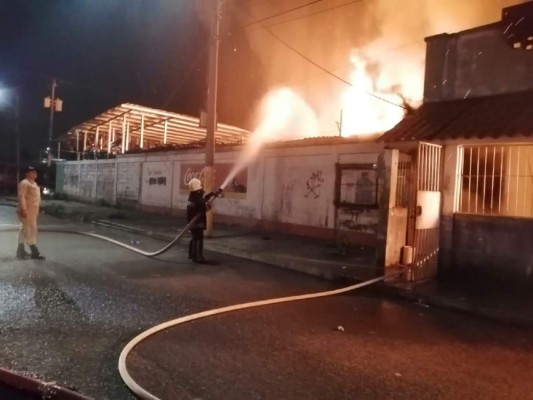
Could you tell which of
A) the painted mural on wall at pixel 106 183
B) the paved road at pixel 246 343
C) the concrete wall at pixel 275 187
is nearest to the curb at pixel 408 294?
the paved road at pixel 246 343

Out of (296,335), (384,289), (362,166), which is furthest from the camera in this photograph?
(362,166)

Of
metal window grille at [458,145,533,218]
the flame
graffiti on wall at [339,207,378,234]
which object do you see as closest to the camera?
metal window grille at [458,145,533,218]

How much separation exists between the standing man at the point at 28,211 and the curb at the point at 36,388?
248 inches

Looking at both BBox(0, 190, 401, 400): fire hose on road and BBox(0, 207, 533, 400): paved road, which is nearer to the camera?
BBox(0, 190, 401, 400): fire hose on road

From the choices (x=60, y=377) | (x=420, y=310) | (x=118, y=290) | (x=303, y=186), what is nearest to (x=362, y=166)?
(x=303, y=186)

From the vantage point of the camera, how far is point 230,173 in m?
16.3

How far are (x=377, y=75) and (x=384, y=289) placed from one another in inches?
622

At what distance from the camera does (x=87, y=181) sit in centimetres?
2667

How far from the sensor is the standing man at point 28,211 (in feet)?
30.1

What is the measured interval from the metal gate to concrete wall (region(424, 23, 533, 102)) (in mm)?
1511

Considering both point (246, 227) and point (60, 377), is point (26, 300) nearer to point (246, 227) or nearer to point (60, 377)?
point (60, 377)

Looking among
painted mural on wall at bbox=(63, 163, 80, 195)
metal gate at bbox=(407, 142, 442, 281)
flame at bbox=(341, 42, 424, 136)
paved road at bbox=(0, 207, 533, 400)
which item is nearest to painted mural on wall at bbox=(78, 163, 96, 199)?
painted mural on wall at bbox=(63, 163, 80, 195)

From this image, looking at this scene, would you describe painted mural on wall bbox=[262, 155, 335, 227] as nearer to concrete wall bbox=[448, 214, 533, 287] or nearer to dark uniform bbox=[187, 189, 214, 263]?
dark uniform bbox=[187, 189, 214, 263]

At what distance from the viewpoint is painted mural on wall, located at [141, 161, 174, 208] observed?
19.7 m
